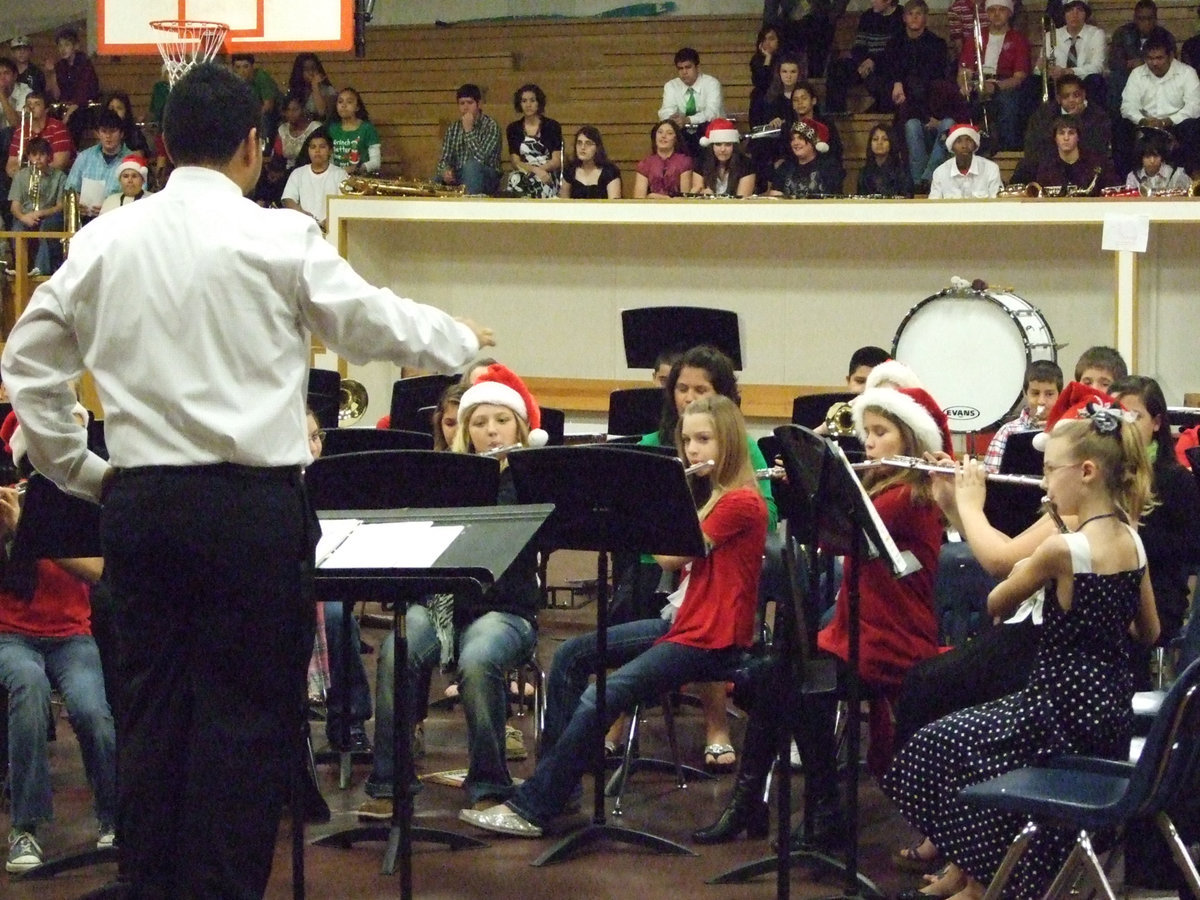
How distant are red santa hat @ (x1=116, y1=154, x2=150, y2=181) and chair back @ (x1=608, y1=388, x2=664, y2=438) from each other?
614 centimetres

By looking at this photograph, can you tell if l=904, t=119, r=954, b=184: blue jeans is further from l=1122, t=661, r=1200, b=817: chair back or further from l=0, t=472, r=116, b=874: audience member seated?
l=1122, t=661, r=1200, b=817: chair back

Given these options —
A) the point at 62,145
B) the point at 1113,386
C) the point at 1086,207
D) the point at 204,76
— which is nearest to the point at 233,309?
the point at 204,76

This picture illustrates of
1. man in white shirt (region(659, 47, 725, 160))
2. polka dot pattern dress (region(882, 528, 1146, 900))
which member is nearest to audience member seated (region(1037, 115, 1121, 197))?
man in white shirt (region(659, 47, 725, 160))

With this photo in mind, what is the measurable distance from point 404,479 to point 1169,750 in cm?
210

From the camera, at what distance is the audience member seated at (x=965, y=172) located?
1060cm

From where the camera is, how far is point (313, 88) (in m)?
13.5

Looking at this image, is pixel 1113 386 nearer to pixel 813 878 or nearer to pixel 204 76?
pixel 813 878

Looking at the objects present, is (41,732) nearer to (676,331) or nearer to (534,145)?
(676,331)

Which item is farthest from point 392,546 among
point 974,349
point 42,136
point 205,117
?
point 42,136

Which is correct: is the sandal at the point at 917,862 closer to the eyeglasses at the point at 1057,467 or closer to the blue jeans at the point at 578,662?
the blue jeans at the point at 578,662

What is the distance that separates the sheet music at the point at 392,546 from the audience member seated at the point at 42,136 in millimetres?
10518

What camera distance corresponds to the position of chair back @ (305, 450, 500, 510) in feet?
14.5

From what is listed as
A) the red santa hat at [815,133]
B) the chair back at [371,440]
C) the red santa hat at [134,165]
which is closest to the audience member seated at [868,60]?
the red santa hat at [815,133]

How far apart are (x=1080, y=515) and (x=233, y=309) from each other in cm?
199
